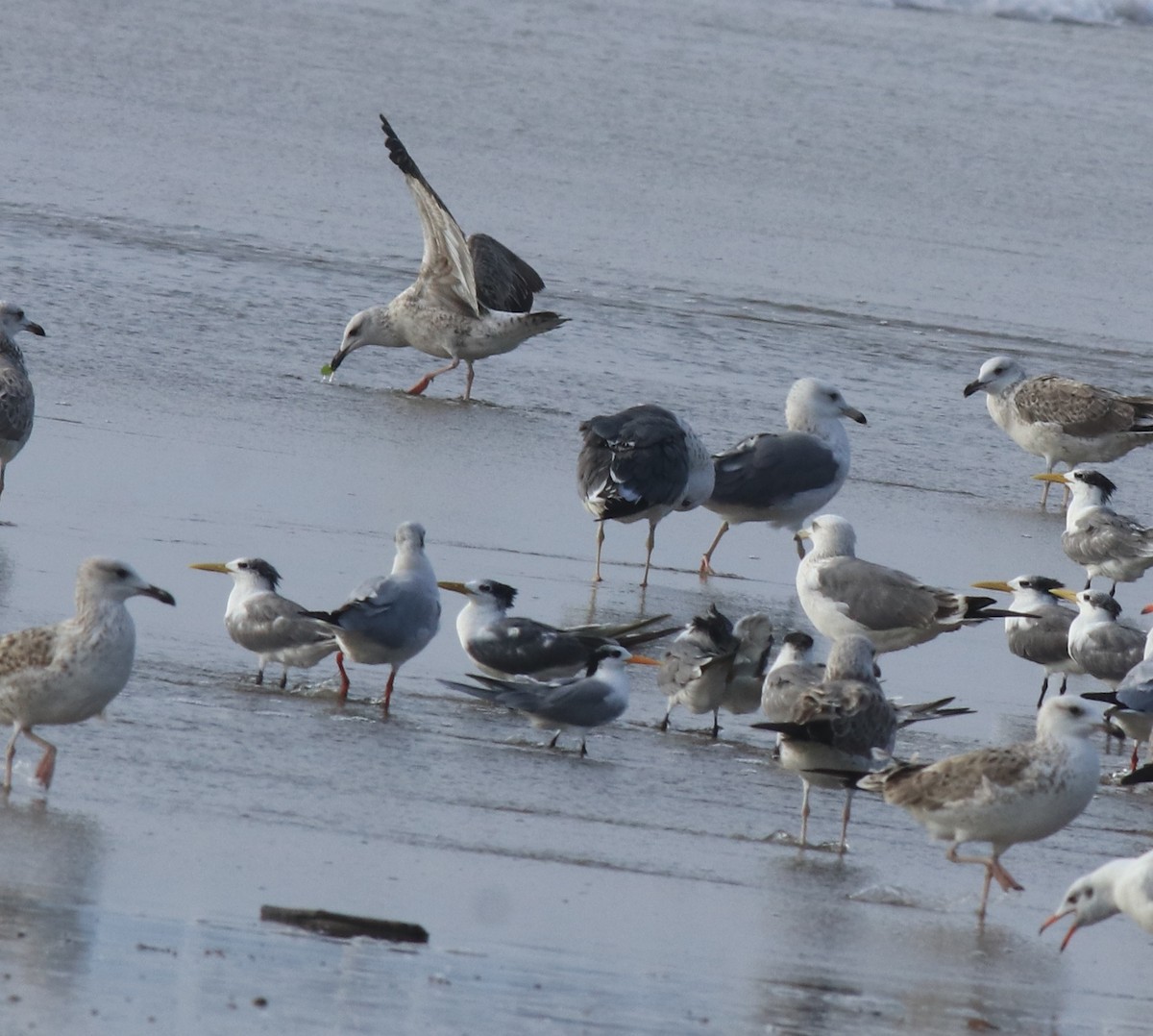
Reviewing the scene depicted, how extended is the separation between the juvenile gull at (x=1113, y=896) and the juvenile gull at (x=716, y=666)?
6.14 feet

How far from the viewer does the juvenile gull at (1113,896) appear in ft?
18.3

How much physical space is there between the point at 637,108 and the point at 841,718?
1864 cm

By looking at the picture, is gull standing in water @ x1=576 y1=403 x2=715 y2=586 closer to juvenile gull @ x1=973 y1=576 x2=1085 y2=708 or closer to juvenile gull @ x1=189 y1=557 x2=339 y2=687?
juvenile gull @ x1=973 y1=576 x2=1085 y2=708

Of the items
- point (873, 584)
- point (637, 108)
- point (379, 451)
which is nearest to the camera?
point (873, 584)

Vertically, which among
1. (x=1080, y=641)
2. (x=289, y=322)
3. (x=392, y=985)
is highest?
(x=289, y=322)

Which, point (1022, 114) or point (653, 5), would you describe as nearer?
point (1022, 114)

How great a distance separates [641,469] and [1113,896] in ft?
13.9

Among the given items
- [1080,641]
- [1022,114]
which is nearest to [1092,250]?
[1022,114]

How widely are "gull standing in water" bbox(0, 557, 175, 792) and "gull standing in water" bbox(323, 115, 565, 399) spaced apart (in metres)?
6.95

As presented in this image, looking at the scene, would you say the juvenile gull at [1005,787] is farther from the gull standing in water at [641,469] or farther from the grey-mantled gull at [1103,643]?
the gull standing in water at [641,469]

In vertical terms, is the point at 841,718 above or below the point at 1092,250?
below

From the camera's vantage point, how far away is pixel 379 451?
11.1m

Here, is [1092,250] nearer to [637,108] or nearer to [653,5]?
[637,108]

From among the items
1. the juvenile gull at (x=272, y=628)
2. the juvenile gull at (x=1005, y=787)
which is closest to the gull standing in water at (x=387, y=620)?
the juvenile gull at (x=272, y=628)
